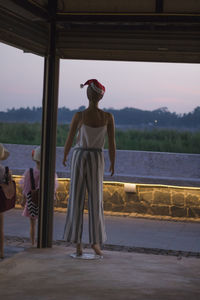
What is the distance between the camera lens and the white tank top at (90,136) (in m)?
4.91

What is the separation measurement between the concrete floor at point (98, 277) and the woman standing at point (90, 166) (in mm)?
283

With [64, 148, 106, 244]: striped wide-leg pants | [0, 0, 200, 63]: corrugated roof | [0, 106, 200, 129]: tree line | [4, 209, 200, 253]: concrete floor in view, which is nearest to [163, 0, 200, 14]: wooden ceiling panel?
[0, 0, 200, 63]: corrugated roof

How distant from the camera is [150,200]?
8.23m

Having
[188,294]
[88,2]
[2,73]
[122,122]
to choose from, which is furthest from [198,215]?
[122,122]

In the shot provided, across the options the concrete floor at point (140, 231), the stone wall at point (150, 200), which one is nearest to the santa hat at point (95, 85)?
the concrete floor at point (140, 231)

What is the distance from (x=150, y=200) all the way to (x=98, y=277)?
4.39 m

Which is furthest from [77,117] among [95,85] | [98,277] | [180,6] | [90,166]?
[98,277]

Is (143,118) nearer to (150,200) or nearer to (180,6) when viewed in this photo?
(150,200)

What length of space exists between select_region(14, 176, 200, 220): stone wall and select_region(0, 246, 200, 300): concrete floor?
287cm

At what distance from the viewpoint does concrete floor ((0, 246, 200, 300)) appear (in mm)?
3307

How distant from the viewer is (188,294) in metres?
3.39

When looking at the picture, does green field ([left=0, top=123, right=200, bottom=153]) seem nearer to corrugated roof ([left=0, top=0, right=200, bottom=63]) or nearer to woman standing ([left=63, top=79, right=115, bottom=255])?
corrugated roof ([left=0, top=0, right=200, bottom=63])

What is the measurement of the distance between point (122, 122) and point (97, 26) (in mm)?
17631

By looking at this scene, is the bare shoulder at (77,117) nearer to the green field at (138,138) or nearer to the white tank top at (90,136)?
the white tank top at (90,136)
